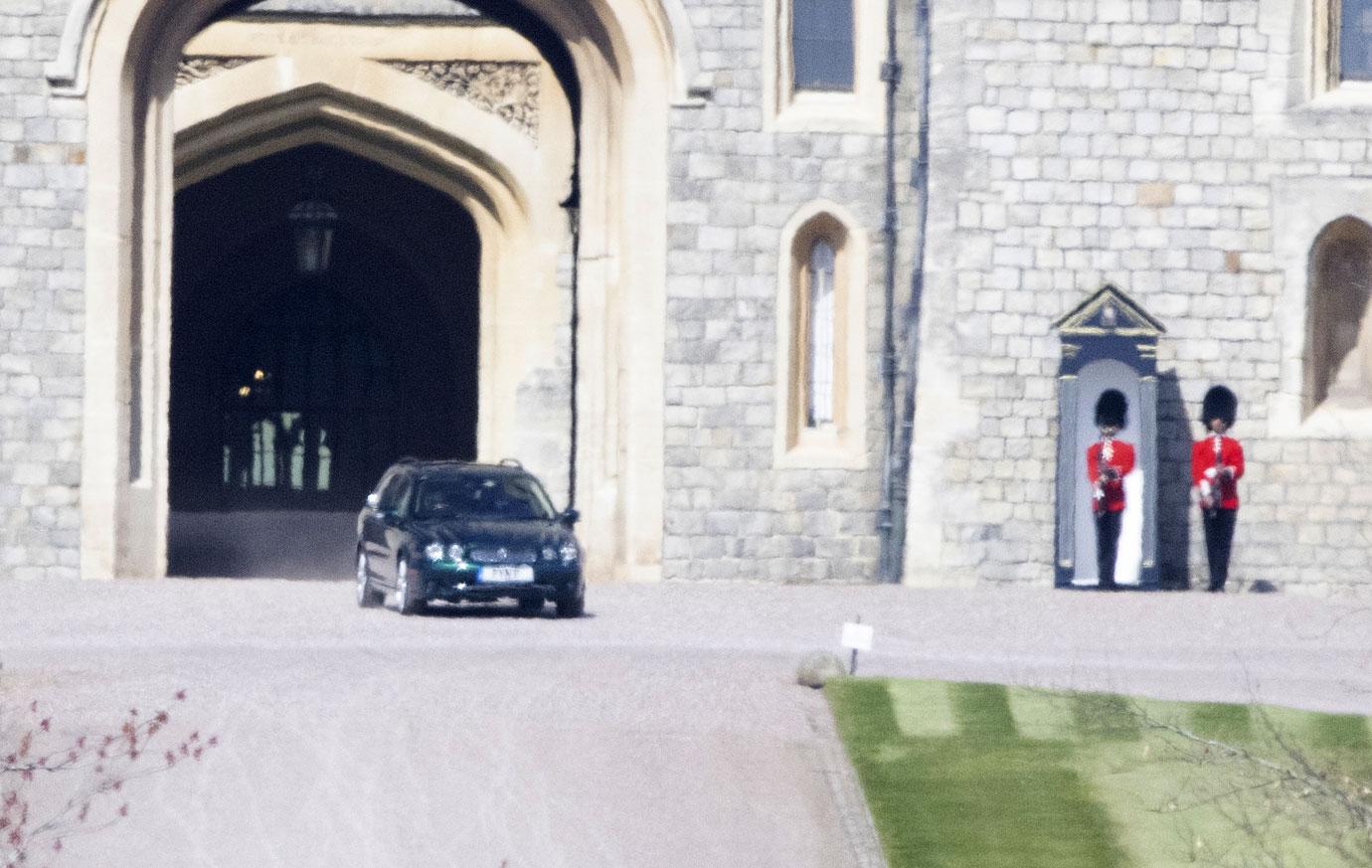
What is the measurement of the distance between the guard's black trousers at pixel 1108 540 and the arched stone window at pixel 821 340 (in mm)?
1996

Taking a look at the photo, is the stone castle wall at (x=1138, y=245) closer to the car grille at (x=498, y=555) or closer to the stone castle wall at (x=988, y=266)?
the stone castle wall at (x=988, y=266)

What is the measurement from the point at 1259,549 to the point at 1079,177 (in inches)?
125

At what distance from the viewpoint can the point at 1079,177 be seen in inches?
851

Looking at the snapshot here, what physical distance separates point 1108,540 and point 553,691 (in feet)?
26.4

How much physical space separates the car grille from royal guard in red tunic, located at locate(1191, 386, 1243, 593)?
598 cm

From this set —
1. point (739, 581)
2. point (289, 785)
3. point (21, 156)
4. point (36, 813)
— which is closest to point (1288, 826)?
point (289, 785)

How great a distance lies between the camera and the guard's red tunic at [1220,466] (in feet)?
69.9

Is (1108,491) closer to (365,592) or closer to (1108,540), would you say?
(1108,540)

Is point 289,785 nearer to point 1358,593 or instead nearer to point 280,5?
point 1358,593

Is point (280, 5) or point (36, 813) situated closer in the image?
point (36, 813)

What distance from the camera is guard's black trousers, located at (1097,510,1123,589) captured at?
2116 cm

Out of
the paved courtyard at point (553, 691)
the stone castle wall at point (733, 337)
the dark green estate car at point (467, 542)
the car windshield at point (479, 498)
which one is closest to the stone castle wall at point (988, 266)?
the stone castle wall at point (733, 337)

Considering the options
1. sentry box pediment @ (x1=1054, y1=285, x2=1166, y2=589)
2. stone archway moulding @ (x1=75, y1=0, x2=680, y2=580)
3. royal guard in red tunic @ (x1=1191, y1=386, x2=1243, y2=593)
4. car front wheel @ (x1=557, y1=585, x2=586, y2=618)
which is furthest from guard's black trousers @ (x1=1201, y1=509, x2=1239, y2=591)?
car front wheel @ (x1=557, y1=585, x2=586, y2=618)

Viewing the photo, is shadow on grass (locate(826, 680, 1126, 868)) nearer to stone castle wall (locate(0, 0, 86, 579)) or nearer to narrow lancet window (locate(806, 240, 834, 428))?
narrow lancet window (locate(806, 240, 834, 428))
